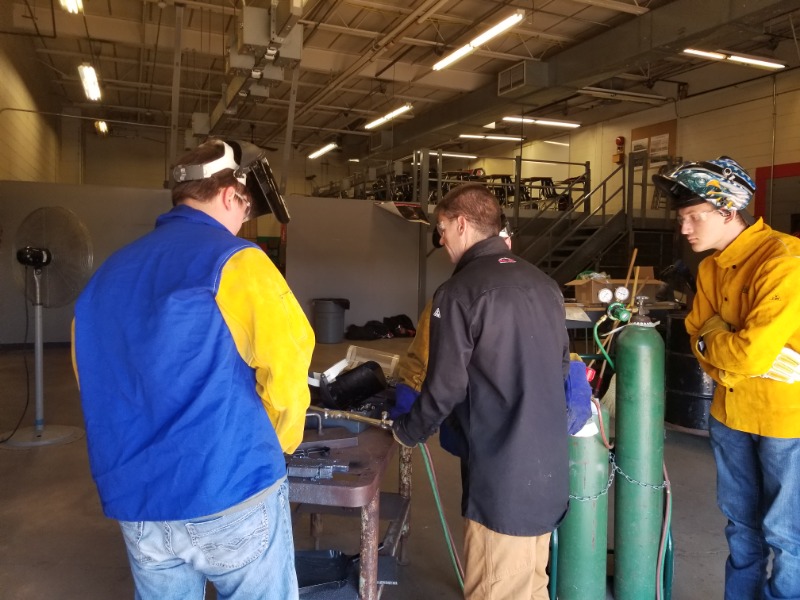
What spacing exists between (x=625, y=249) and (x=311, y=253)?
5.41 metres

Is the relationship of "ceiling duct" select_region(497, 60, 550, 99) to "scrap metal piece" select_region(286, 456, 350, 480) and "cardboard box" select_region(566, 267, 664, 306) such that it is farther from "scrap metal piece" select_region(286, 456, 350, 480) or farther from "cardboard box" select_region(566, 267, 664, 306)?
"scrap metal piece" select_region(286, 456, 350, 480)

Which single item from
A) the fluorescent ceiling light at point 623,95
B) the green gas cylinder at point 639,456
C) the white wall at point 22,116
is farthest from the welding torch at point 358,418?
the fluorescent ceiling light at point 623,95

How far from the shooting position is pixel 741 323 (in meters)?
2.09

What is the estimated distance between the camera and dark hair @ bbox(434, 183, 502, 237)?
1953 mm

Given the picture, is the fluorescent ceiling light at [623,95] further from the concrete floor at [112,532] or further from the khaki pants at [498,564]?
the khaki pants at [498,564]

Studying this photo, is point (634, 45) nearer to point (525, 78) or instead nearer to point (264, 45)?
point (525, 78)

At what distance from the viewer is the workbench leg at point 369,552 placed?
Answer: 1806 mm

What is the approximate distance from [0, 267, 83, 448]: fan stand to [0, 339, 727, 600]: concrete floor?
0.09m

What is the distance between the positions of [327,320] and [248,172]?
338 inches

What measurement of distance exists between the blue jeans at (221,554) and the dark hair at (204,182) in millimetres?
677

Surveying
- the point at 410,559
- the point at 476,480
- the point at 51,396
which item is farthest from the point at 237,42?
the point at 476,480

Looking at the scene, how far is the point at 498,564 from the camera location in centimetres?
187

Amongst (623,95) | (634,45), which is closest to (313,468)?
(634,45)

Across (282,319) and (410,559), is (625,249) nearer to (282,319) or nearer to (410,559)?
(410,559)
